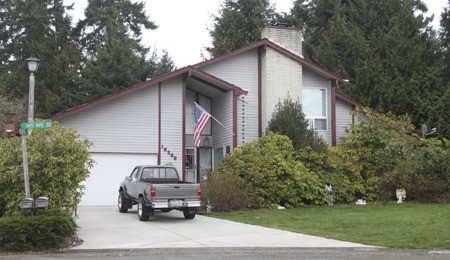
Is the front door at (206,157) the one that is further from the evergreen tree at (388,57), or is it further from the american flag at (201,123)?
the evergreen tree at (388,57)

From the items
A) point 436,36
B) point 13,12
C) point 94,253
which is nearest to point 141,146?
point 94,253

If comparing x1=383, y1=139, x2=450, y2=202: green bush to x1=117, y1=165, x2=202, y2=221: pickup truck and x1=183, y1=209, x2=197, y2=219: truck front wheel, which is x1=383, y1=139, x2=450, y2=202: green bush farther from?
x1=117, y1=165, x2=202, y2=221: pickup truck

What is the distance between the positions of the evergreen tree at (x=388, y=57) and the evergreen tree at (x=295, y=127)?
696 centimetres

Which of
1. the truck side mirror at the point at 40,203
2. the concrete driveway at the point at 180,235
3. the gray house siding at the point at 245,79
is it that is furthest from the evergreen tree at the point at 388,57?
the truck side mirror at the point at 40,203

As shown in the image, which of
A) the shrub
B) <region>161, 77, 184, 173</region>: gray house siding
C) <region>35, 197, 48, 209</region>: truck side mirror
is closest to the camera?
<region>35, 197, 48, 209</region>: truck side mirror

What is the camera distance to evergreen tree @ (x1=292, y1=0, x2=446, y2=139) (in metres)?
29.2

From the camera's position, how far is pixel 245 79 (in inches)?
977

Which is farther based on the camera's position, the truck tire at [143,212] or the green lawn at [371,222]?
the truck tire at [143,212]

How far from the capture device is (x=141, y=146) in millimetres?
23188

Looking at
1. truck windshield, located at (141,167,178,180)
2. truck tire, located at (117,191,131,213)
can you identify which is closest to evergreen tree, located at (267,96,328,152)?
truck windshield, located at (141,167,178,180)

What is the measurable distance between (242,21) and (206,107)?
2180 cm

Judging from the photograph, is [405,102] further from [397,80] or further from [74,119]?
[74,119]

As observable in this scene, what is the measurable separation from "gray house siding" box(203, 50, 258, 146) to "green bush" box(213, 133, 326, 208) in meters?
3.47

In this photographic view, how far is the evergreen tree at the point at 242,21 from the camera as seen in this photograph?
45.1 meters
